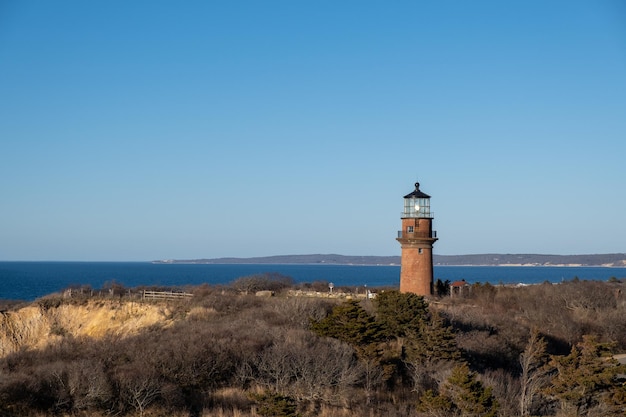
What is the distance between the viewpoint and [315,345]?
23422mm

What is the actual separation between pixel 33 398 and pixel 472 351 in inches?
650

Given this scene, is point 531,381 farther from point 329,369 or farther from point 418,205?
point 418,205

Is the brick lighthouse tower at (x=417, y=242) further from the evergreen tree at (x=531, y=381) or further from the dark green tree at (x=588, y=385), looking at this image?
the dark green tree at (x=588, y=385)

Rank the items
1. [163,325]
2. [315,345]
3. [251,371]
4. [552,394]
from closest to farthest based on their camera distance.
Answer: [552,394] < [251,371] < [315,345] < [163,325]

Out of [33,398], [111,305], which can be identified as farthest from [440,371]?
[111,305]

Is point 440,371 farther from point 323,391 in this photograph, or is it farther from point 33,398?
point 33,398

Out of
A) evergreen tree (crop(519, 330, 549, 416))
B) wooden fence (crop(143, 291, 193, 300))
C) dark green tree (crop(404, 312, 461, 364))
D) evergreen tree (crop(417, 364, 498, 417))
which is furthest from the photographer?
wooden fence (crop(143, 291, 193, 300))

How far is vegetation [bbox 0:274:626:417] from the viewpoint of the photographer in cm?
1817

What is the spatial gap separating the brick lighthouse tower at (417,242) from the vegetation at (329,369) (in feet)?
10.5

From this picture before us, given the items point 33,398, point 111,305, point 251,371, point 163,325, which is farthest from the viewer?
point 111,305

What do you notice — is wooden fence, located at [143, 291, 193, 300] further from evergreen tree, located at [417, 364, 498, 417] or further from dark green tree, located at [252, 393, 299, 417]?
evergreen tree, located at [417, 364, 498, 417]

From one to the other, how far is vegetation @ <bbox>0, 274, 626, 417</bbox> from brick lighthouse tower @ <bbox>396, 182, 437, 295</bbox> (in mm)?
3208

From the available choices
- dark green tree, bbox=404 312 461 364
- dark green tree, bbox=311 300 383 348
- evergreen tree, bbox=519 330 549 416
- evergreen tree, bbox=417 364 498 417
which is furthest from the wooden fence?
evergreen tree, bbox=417 364 498 417

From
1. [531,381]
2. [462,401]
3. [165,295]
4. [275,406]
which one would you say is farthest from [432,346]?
[165,295]
